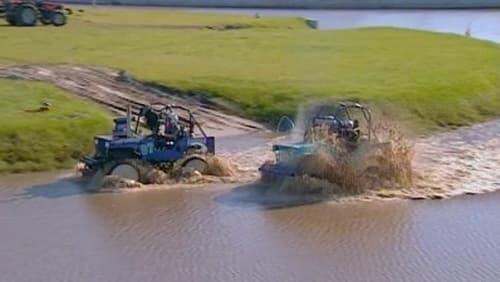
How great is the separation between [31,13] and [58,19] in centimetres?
101

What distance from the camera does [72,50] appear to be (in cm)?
3575

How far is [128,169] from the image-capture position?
69.4 ft

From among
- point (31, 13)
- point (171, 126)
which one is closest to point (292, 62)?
point (171, 126)

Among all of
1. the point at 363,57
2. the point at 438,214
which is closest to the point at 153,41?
the point at 363,57

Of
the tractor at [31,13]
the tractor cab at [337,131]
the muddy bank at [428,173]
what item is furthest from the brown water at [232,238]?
the tractor at [31,13]

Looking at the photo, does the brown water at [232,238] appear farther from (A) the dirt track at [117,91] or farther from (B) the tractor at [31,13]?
(B) the tractor at [31,13]

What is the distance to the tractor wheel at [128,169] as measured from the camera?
21094mm

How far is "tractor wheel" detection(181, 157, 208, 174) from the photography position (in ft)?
70.9

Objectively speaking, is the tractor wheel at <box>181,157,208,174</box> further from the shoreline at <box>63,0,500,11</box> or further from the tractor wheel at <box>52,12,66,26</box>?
the shoreline at <box>63,0,500,11</box>

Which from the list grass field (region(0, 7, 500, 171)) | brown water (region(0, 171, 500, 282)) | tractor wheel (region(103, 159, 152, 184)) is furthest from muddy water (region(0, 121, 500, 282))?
grass field (region(0, 7, 500, 171))

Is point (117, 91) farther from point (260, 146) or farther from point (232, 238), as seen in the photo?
point (232, 238)

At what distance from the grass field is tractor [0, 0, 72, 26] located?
1.00 m

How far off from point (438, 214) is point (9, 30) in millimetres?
25832

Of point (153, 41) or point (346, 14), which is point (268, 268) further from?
point (346, 14)
